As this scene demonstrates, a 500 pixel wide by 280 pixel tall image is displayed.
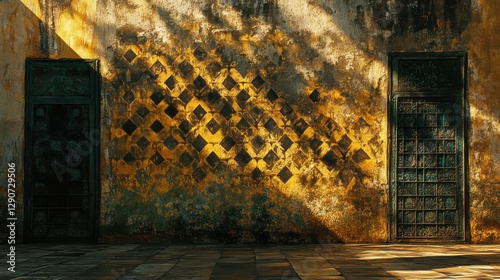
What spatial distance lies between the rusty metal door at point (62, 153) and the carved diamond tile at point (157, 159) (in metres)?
0.60

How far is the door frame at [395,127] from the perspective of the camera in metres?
7.12

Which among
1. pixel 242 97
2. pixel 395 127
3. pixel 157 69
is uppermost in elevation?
pixel 157 69

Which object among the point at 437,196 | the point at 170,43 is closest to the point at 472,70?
the point at 437,196

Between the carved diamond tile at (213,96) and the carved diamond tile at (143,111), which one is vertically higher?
the carved diamond tile at (213,96)

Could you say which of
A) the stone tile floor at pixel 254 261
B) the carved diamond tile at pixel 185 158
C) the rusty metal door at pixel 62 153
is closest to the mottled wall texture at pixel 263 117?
the carved diamond tile at pixel 185 158

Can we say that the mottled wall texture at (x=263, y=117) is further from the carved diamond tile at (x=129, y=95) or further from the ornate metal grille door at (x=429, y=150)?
the ornate metal grille door at (x=429, y=150)

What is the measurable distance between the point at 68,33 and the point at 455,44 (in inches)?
162

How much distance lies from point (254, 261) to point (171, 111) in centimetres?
236

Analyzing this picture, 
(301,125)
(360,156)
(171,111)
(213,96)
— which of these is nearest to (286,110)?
(301,125)

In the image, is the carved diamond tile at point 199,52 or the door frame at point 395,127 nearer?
the door frame at point 395,127

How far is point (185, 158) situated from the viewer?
283 inches

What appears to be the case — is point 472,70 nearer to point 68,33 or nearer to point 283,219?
point 283,219

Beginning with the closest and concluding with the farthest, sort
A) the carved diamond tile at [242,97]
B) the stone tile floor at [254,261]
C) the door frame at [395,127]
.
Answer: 1. the stone tile floor at [254,261]
2. the door frame at [395,127]
3. the carved diamond tile at [242,97]

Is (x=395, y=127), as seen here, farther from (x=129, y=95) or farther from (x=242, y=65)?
(x=129, y=95)
